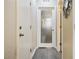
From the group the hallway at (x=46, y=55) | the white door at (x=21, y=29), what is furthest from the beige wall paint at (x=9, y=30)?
the hallway at (x=46, y=55)

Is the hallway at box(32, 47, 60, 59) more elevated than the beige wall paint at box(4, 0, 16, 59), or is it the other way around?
the beige wall paint at box(4, 0, 16, 59)

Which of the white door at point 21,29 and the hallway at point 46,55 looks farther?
the hallway at point 46,55

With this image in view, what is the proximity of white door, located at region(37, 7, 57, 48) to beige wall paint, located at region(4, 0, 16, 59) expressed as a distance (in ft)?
19.2

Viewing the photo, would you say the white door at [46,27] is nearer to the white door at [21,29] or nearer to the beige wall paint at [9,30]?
the white door at [21,29]

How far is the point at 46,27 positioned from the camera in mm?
9062

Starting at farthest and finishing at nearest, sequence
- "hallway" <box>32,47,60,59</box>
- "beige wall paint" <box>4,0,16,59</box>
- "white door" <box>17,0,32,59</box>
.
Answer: "hallway" <box>32,47,60,59</box>, "white door" <box>17,0,32,59</box>, "beige wall paint" <box>4,0,16,59</box>

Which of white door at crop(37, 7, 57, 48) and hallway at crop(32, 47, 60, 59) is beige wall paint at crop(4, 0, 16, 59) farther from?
white door at crop(37, 7, 57, 48)

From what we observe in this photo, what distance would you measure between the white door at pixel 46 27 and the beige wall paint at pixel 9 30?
5.86 metres

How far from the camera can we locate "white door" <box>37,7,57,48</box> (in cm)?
902

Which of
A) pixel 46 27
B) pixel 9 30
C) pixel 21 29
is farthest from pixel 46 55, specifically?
pixel 9 30

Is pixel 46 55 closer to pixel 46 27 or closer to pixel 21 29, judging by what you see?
pixel 46 27

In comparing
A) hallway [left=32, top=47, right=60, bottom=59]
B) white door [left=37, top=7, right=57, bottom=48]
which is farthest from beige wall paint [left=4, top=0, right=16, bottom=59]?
white door [left=37, top=7, right=57, bottom=48]

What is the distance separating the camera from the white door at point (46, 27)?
9016 mm
